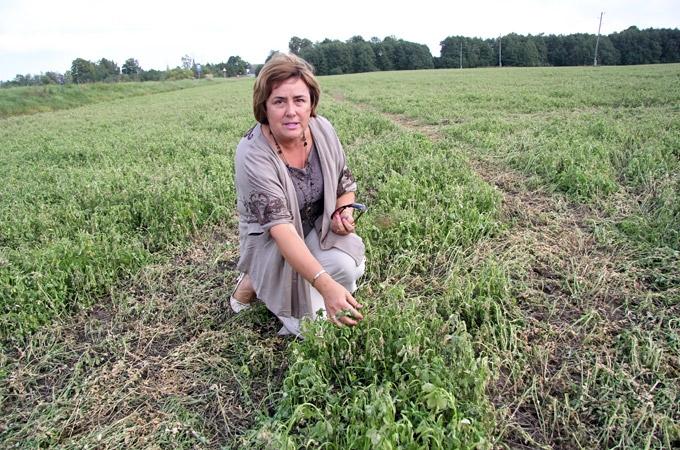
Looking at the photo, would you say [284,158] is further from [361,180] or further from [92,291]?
[361,180]

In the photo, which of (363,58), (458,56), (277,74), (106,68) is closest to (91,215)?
(277,74)

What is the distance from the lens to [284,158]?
2.90 metres

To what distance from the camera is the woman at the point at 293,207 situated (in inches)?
102

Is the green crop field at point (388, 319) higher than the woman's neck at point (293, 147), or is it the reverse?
the woman's neck at point (293, 147)

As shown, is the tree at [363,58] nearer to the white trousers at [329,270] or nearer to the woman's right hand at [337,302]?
the white trousers at [329,270]

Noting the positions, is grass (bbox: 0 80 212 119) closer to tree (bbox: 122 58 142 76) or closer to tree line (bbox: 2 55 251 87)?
tree line (bbox: 2 55 251 87)

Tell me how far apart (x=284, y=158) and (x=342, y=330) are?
116 cm

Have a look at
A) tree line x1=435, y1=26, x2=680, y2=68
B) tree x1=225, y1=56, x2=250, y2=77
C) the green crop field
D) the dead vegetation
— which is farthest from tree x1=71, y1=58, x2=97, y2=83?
the dead vegetation

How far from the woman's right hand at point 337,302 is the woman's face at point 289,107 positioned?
95cm

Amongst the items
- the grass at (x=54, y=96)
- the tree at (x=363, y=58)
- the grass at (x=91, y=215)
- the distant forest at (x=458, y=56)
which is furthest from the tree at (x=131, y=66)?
the grass at (x=91, y=215)

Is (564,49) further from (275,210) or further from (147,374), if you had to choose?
(147,374)

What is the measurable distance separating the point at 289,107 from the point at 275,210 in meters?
0.63

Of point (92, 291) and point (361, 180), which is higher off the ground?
point (361, 180)

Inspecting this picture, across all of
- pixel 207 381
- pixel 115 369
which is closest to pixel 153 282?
pixel 115 369
